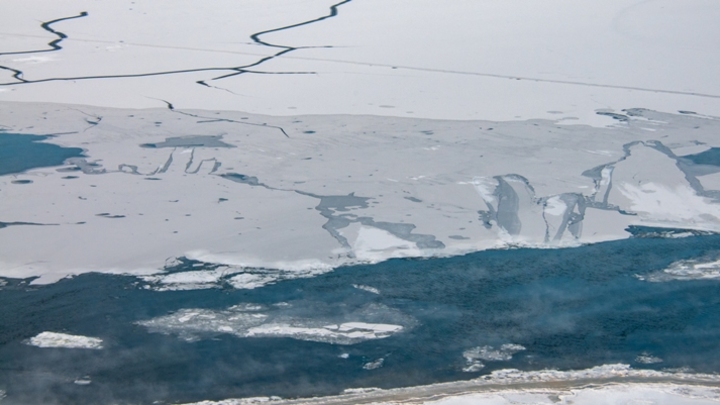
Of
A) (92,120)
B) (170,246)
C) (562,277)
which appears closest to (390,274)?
(562,277)

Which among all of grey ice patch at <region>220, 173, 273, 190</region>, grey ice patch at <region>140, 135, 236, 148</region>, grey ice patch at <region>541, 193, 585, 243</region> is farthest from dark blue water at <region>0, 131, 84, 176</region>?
grey ice patch at <region>541, 193, 585, 243</region>

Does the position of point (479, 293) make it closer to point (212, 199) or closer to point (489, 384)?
point (489, 384)

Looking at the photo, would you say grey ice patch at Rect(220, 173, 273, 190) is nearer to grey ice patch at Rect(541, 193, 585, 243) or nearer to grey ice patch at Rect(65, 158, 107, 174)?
grey ice patch at Rect(65, 158, 107, 174)

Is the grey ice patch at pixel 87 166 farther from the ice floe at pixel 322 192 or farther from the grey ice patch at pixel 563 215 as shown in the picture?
the grey ice patch at pixel 563 215

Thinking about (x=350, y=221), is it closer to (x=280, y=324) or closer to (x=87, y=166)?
(x=280, y=324)

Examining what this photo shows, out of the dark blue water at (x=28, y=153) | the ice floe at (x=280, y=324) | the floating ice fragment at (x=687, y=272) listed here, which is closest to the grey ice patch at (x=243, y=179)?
the dark blue water at (x=28, y=153)

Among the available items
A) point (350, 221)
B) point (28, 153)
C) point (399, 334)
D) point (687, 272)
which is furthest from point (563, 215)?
point (28, 153)
